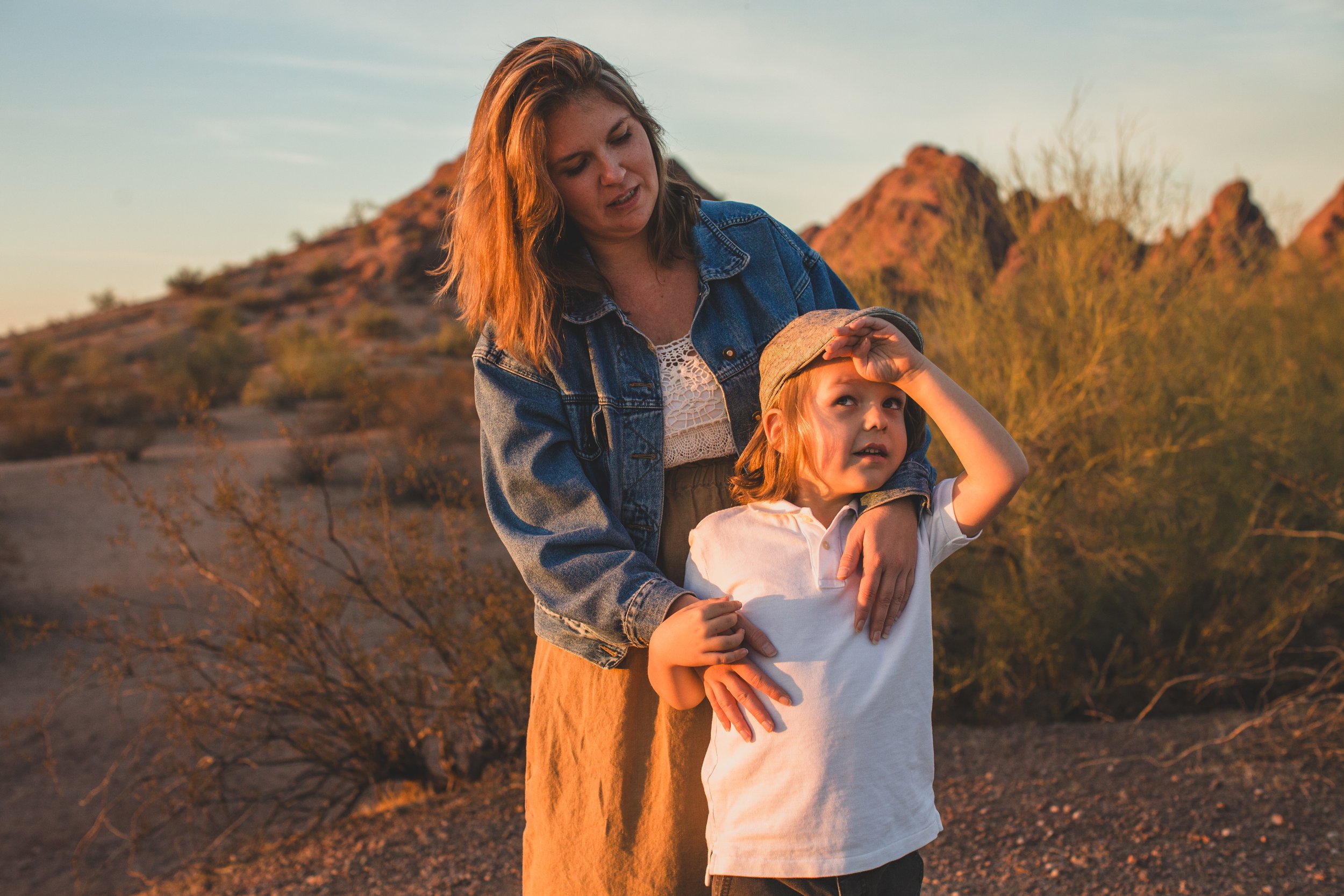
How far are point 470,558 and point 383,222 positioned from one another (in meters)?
30.5

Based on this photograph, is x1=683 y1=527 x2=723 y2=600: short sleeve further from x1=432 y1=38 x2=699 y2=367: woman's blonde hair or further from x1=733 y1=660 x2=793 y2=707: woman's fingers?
x1=432 y1=38 x2=699 y2=367: woman's blonde hair

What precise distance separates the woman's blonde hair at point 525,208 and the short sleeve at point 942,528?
70 cm

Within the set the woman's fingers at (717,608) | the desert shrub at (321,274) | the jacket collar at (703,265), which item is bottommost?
the woman's fingers at (717,608)

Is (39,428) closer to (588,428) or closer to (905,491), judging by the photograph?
(588,428)

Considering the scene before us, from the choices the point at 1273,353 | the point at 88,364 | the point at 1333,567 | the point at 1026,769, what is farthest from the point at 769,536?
the point at 88,364

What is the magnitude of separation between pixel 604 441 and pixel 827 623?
52 centimetres

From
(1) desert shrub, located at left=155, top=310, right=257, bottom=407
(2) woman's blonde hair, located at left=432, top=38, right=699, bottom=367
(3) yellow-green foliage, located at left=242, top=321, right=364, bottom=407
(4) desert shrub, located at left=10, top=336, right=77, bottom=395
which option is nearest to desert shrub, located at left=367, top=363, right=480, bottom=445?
(3) yellow-green foliage, located at left=242, top=321, right=364, bottom=407

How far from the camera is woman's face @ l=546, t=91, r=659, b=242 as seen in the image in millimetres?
1616

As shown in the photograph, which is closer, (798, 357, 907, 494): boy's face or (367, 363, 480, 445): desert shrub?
(798, 357, 907, 494): boy's face

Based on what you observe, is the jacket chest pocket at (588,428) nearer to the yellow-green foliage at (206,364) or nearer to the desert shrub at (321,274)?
the yellow-green foliage at (206,364)

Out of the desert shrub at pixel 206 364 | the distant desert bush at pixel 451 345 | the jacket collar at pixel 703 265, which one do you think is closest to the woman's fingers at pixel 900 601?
the jacket collar at pixel 703 265

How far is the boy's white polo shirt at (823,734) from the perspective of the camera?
1389 mm

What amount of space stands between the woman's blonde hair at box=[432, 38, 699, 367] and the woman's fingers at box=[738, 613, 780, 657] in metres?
0.58

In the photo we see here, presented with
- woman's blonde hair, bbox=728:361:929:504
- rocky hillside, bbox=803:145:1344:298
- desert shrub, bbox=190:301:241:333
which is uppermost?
desert shrub, bbox=190:301:241:333
